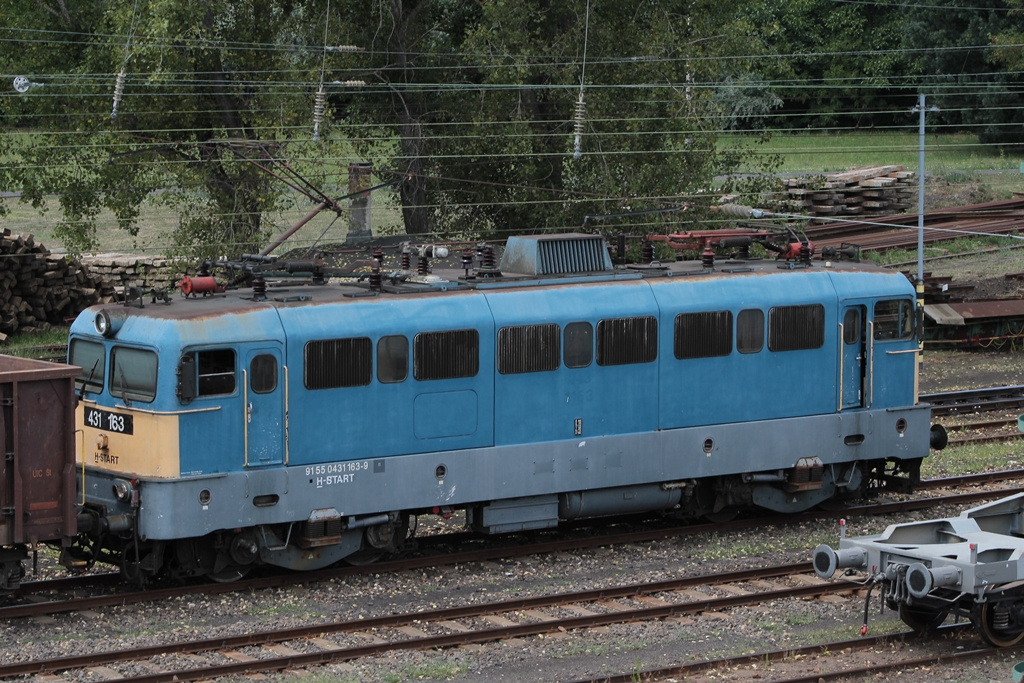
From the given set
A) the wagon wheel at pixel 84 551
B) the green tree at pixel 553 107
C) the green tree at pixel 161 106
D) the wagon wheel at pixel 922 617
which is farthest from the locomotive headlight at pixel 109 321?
the green tree at pixel 553 107

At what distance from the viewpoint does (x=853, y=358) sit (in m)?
17.6

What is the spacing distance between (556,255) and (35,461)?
21.2 ft

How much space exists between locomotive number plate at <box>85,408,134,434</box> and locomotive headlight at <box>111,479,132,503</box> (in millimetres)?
503

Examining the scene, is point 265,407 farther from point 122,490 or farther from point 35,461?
point 35,461

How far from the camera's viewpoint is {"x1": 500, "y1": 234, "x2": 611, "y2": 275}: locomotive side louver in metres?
Result: 16.4

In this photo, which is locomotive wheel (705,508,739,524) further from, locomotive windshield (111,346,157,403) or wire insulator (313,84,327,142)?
wire insulator (313,84,327,142)

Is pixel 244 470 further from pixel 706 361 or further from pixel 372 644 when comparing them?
pixel 706 361

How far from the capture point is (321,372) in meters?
14.4

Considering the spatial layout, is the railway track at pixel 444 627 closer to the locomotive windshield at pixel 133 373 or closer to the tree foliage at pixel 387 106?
the locomotive windshield at pixel 133 373

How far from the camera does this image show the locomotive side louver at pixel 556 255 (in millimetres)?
16422

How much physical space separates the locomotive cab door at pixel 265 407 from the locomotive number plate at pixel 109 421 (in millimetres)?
1186

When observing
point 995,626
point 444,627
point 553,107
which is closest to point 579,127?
point 553,107

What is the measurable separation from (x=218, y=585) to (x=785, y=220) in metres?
25.5

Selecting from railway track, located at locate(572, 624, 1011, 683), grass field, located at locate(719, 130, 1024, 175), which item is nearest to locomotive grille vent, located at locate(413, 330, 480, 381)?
railway track, located at locate(572, 624, 1011, 683)
